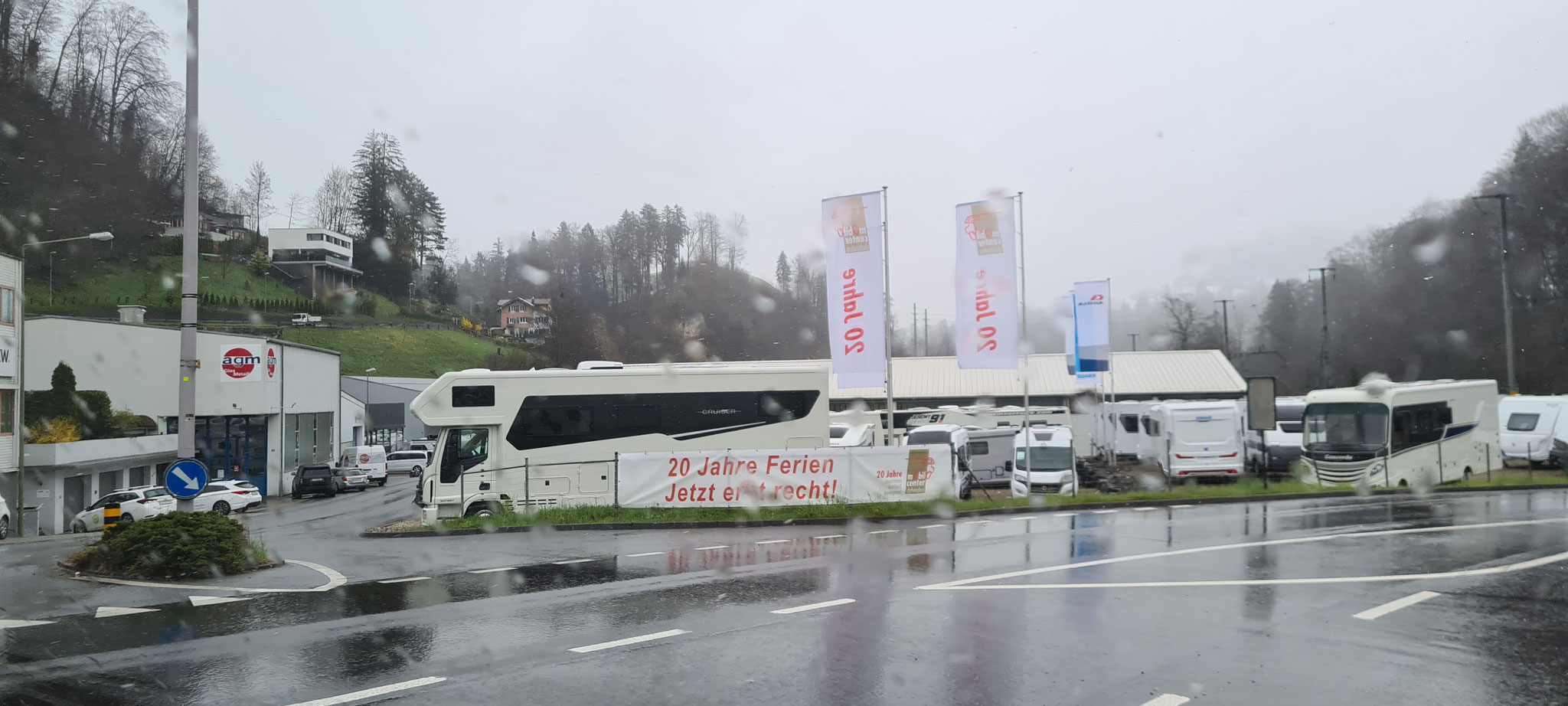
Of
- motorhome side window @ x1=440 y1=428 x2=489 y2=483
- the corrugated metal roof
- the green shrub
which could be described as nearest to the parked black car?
the corrugated metal roof

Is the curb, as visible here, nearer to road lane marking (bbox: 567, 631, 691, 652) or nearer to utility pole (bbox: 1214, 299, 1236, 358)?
road lane marking (bbox: 567, 631, 691, 652)

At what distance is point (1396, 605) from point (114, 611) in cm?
1337

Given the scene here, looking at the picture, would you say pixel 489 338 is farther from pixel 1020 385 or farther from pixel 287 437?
pixel 1020 385

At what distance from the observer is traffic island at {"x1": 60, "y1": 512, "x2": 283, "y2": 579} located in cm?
1210

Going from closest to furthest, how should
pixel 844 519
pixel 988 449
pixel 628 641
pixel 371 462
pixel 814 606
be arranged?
1. pixel 628 641
2. pixel 814 606
3. pixel 844 519
4. pixel 988 449
5. pixel 371 462

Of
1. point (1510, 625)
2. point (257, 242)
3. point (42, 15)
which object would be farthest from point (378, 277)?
point (1510, 625)

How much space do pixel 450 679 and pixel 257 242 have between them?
10396 centimetres

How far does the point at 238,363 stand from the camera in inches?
1671

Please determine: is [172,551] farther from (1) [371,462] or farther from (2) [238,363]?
(1) [371,462]

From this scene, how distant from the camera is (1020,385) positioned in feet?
170

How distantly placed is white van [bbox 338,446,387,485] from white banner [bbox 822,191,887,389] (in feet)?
105

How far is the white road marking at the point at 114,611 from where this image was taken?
9.54 m

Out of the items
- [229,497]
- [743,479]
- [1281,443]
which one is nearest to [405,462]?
[229,497]

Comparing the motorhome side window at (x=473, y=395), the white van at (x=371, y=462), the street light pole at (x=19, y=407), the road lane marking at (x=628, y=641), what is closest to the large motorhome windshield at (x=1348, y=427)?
the motorhome side window at (x=473, y=395)
